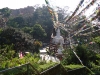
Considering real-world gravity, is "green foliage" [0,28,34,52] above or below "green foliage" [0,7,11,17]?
below

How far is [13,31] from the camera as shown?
2294 cm

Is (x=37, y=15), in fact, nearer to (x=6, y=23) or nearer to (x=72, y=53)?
(x=6, y=23)

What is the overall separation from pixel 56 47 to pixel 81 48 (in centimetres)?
965

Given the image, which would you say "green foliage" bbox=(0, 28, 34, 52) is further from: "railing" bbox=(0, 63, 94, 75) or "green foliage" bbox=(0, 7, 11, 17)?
"green foliage" bbox=(0, 7, 11, 17)

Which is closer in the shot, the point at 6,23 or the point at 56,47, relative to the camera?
the point at 56,47

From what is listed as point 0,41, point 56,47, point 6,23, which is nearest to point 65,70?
point 56,47

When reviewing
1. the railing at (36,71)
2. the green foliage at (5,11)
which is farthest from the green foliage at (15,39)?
the green foliage at (5,11)

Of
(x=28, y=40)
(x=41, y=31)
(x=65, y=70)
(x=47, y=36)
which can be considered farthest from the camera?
(x=47, y=36)

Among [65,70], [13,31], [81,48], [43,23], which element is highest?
[43,23]

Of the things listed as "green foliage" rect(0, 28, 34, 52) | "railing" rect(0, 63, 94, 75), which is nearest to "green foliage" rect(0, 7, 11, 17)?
"green foliage" rect(0, 28, 34, 52)

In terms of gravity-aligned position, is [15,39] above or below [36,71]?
above

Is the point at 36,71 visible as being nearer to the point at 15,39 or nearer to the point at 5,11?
the point at 15,39

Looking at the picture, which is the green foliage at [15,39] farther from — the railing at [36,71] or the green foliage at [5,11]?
the green foliage at [5,11]

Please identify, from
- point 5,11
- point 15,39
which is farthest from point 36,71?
point 5,11
